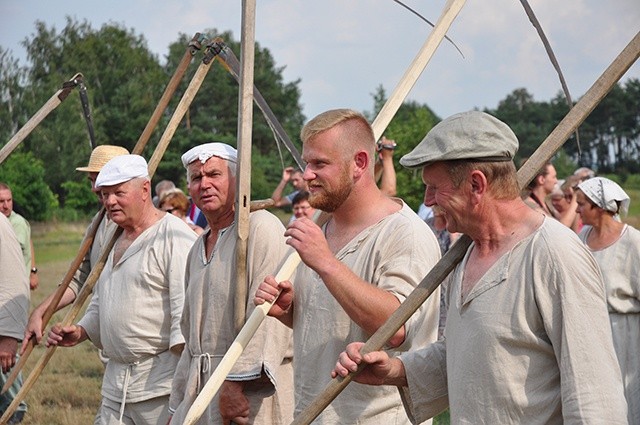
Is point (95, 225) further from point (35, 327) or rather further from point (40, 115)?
point (40, 115)

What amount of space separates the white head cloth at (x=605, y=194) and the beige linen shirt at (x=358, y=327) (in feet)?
10.9

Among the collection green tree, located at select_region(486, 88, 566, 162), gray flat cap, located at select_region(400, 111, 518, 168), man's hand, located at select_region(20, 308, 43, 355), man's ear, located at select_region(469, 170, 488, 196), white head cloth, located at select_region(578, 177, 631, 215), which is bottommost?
man's hand, located at select_region(20, 308, 43, 355)

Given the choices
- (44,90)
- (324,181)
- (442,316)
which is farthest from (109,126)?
(324,181)

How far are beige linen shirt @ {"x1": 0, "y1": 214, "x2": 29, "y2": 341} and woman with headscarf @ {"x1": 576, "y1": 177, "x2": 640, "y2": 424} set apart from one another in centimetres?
402

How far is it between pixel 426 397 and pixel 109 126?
48.7 metres

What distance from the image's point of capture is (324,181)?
403 centimetres

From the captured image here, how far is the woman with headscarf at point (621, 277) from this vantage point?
676cm

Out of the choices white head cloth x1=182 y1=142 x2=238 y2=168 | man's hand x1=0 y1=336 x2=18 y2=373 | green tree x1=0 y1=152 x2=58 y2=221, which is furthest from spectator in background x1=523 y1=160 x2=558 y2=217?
green tree x1=0 y1=152 x2=58 y2=221

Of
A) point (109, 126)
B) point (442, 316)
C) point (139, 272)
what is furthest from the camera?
point (109, 126)

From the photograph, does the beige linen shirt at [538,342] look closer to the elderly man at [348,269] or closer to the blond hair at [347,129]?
the elderly man at [348,269]

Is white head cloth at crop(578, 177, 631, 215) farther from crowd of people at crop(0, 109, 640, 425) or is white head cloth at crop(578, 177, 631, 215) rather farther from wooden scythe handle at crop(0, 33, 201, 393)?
wooden scythe handle at crop(0, 33, 201, 393)

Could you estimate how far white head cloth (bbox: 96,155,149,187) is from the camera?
5848mm

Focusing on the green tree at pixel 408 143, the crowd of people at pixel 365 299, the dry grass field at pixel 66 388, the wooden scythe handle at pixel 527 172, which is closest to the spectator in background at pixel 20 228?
the dry grass field at pixel 66 388

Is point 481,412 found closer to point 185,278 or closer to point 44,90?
point 185,278
